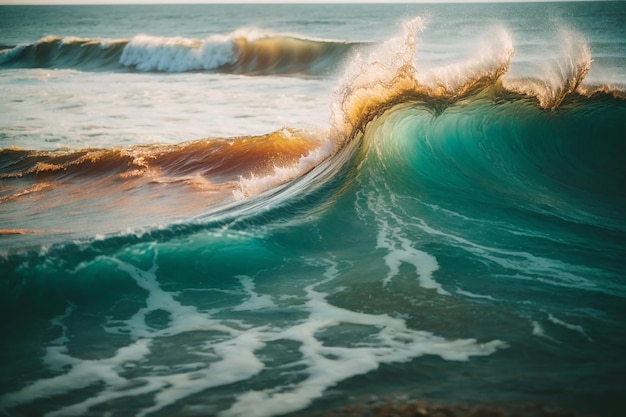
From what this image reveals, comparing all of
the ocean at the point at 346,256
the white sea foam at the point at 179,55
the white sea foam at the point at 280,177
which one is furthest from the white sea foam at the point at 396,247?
the white sea foam at the point at 179,55

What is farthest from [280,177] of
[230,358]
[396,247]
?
[230,358]

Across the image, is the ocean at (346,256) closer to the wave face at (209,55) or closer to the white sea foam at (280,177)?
the white sea foam at (280,177)

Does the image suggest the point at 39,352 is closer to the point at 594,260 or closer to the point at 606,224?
the point at 594,260

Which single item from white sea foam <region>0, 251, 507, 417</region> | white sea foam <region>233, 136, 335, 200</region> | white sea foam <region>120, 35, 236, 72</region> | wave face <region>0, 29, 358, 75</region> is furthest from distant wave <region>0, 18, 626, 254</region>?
white sea foam <region>120, 35, 236, 72</region>

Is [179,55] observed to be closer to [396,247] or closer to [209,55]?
[209,55]

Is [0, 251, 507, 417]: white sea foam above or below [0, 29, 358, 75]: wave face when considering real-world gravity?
below

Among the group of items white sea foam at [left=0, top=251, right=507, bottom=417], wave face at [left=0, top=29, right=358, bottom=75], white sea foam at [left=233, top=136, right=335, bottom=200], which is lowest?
white sea foam at [left=0, top=251, right=507, bottom=417]

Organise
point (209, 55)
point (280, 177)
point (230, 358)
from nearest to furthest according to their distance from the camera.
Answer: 1. point (230, 358)
2. point (280, 177)
3. point (209, 55)

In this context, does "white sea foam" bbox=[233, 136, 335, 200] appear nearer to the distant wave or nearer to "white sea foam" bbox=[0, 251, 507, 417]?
the distant wave
